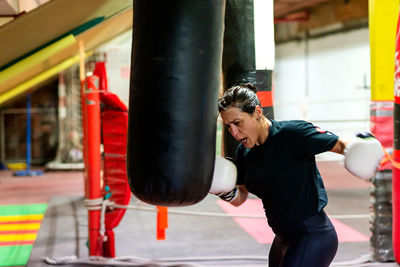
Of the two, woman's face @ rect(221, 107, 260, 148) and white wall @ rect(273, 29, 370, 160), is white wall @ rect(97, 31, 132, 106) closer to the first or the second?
white wall @ rect(273, 29, 370, 160)

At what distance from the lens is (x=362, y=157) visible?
1.40m

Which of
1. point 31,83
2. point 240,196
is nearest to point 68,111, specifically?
point 31,83

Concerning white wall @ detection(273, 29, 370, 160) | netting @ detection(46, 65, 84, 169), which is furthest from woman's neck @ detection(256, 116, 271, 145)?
netting @ detection(46, 65, 84, 169)

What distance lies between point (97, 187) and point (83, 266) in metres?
0.53

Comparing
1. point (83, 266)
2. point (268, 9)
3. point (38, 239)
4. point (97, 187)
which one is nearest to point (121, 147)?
point (97, 187)

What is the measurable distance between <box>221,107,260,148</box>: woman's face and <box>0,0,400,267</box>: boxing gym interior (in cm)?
10

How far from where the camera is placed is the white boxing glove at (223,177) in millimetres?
1558

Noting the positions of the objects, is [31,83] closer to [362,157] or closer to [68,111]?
[68,111]

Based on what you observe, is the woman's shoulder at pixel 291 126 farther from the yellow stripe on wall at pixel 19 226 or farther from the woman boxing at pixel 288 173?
the yellow stripe on wall at pixel 19 226

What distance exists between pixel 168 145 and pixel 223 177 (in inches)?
11.8

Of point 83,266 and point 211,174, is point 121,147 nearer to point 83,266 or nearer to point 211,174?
point 83,266

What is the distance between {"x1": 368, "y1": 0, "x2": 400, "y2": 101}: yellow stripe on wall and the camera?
9.24 ft

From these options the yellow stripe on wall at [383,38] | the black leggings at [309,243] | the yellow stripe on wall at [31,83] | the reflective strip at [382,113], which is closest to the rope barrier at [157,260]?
the reflective strip at [382,113]

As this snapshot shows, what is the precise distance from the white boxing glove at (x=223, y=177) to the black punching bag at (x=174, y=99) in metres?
0.14
